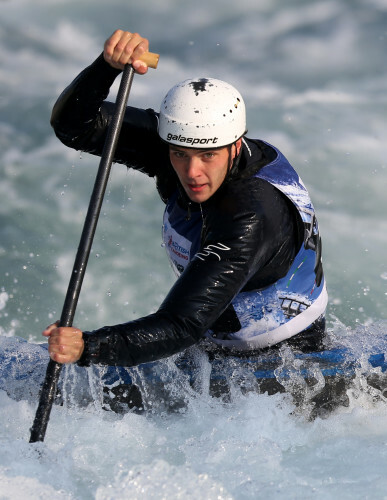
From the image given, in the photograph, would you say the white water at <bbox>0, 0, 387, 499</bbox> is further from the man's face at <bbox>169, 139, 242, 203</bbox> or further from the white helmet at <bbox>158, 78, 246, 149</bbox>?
the white helmet at <bbox>158, 78, 246, 149</bbox>

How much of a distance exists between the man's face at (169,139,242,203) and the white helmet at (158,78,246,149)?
4 centimetres

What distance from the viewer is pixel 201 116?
2904mm

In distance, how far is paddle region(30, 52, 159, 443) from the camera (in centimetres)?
285

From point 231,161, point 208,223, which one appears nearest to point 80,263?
point 208,223

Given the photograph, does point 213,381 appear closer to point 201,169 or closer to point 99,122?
point 201,169

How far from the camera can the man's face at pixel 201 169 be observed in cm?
291

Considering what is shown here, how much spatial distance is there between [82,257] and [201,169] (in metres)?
0.60

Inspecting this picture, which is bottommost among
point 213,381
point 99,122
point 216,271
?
point 213,381

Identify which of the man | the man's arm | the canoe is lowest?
the canoe

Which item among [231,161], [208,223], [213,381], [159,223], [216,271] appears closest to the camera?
[216,271]

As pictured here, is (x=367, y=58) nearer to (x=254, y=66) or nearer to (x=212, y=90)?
(x=254, y=66)

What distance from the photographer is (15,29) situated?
9930 mm

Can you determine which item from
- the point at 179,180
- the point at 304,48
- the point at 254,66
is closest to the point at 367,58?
the point at 304,48

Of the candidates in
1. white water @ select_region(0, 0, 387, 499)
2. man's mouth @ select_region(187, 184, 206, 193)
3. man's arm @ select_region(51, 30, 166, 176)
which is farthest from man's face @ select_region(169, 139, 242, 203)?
white water @ select_region(0, 0, 387, 499)
